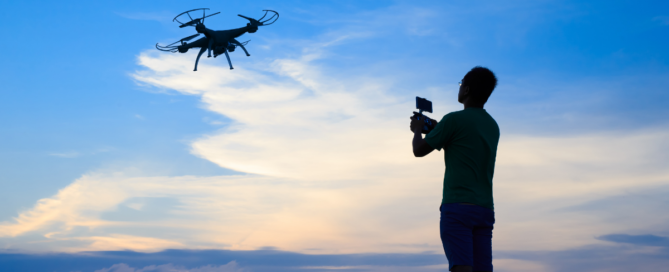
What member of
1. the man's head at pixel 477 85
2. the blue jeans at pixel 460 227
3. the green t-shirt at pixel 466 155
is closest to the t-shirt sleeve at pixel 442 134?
the green t-shirt at pixel 466 155

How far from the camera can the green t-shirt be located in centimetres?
582

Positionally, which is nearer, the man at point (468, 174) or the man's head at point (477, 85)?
the man at point (468, 174)

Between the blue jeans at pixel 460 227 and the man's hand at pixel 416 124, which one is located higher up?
the man's hand at pixel 416 124

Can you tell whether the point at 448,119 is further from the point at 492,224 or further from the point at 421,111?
the point at 492,224

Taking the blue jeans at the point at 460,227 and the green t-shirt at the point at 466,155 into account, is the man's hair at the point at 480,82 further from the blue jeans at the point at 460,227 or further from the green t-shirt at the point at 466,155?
the blue jeans at the point at 460,227

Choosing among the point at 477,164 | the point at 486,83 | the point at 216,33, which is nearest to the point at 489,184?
the point at 477,164

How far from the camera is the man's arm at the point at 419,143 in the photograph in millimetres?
6070

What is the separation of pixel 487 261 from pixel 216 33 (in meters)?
38.3

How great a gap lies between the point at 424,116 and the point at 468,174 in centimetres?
102

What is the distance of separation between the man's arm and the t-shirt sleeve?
8 centimetres

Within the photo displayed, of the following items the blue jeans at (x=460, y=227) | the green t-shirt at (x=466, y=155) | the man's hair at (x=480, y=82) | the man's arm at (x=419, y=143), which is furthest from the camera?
the man's hair at (x=480, y=82)

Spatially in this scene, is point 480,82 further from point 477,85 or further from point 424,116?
point 424,116

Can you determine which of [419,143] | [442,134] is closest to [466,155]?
[442,134]

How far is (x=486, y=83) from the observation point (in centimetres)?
624
